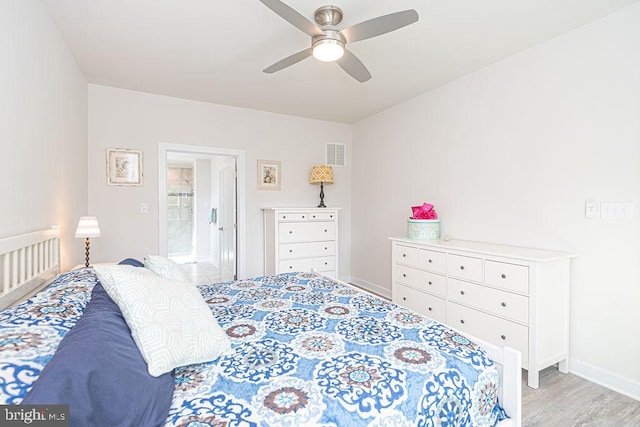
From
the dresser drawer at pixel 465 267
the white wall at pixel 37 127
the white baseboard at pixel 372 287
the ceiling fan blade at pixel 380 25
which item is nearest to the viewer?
the white wall at pixel 37 127

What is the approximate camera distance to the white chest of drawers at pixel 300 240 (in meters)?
3.83

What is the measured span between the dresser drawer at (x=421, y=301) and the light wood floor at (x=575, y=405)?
0.76 metres

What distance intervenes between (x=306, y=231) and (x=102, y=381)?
3227 mm

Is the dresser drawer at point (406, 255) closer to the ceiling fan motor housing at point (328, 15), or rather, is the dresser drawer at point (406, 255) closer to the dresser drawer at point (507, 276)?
the dresser drawer at point (507, 276)

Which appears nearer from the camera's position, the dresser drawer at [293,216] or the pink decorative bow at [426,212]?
the pink decorative bow at [426,212]

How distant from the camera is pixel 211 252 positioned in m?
6.97

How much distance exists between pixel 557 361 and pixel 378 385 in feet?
6.54

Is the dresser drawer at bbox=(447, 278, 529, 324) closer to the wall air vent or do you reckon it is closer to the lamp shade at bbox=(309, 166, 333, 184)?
the lamp shade at bbox=(309, 166, 333, 184)

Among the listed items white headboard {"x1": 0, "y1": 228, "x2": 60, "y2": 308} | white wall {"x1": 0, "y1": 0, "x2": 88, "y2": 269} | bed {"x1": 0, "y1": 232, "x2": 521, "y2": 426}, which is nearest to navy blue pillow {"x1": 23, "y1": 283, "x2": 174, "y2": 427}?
bed {"x1": 0, "y1": 232, "x2": 521, "y2": 426}

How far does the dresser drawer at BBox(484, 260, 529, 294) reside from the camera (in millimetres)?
2144

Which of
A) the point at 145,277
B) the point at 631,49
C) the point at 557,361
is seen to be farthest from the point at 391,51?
the point at 557,361

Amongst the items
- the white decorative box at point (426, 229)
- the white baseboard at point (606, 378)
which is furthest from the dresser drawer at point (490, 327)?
the white decorative box at point (426, 229)

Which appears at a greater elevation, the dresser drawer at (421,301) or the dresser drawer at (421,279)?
the dresser drawer at (421,279)

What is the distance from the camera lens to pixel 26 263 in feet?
5.43
